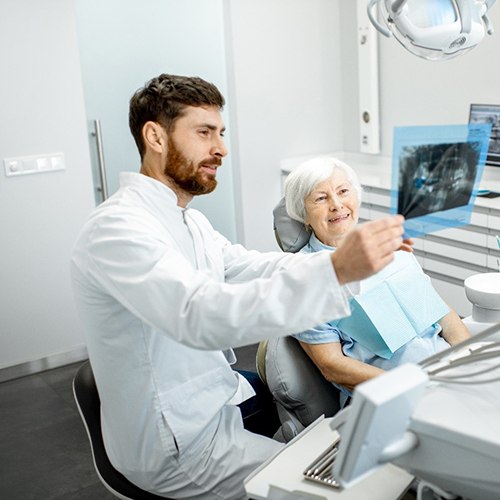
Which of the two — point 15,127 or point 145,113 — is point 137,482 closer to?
point 145,113

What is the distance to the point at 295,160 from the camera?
4605 mm

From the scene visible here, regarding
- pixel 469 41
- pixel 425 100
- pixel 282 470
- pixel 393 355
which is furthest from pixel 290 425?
pixel 425 100

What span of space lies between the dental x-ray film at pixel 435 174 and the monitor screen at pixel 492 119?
244 centimetres

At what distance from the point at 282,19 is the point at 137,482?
3315mm

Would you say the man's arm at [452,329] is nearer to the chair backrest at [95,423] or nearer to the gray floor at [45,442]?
the chair backrest at [95,423]

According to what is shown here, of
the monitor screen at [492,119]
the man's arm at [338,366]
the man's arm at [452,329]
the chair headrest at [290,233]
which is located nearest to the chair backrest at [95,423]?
the man's arm at [338,366]

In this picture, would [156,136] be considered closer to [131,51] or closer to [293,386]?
[293,386]

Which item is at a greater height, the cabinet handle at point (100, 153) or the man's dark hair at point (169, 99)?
the man's dark hair at point (169, 99)

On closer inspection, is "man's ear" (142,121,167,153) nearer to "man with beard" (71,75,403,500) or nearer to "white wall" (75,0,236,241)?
"man with beard" (71,75,403,500)

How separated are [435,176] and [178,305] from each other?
51 centimetres

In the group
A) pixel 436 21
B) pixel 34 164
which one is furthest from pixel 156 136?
pixel 34 164

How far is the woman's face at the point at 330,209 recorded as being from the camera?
214cm

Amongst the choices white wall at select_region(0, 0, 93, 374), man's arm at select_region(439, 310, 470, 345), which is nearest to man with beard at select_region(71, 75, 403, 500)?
man's arm at select_region(439, 310, 470, 345)

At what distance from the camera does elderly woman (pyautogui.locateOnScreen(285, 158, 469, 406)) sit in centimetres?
196
